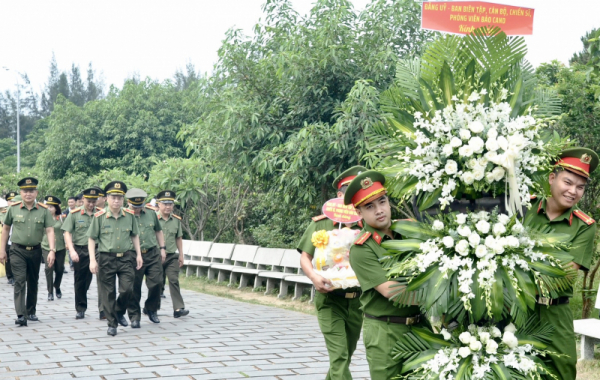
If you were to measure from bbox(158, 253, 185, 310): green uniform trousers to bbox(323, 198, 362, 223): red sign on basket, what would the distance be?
231 inches

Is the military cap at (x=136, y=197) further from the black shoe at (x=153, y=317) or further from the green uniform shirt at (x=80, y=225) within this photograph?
the green uniform shirt at (x=80, y=225)

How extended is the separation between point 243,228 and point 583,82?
35.3 ft

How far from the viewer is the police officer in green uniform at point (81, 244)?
11.7 m

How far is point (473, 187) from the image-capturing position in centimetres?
386

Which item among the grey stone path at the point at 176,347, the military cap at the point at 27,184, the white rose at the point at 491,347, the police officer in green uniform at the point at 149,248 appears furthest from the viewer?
the military cap at the point at 27,184

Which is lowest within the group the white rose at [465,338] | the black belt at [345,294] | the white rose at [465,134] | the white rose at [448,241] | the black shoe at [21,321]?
the black shoe at [21,321]

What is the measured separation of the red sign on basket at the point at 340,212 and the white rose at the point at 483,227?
2271 mm

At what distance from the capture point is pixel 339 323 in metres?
5.98

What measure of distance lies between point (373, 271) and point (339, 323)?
154 cm

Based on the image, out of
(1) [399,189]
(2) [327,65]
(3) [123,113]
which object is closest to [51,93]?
(3) [123,113]

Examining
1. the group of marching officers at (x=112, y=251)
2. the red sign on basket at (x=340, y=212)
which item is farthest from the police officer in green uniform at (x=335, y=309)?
the group of marching officers at (x=112, y=251)

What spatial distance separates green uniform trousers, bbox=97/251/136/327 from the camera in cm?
1016

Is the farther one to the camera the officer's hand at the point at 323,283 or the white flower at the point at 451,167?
the officer's hand at the point at 323,283

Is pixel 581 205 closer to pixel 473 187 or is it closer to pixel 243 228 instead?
pixel 473 187
